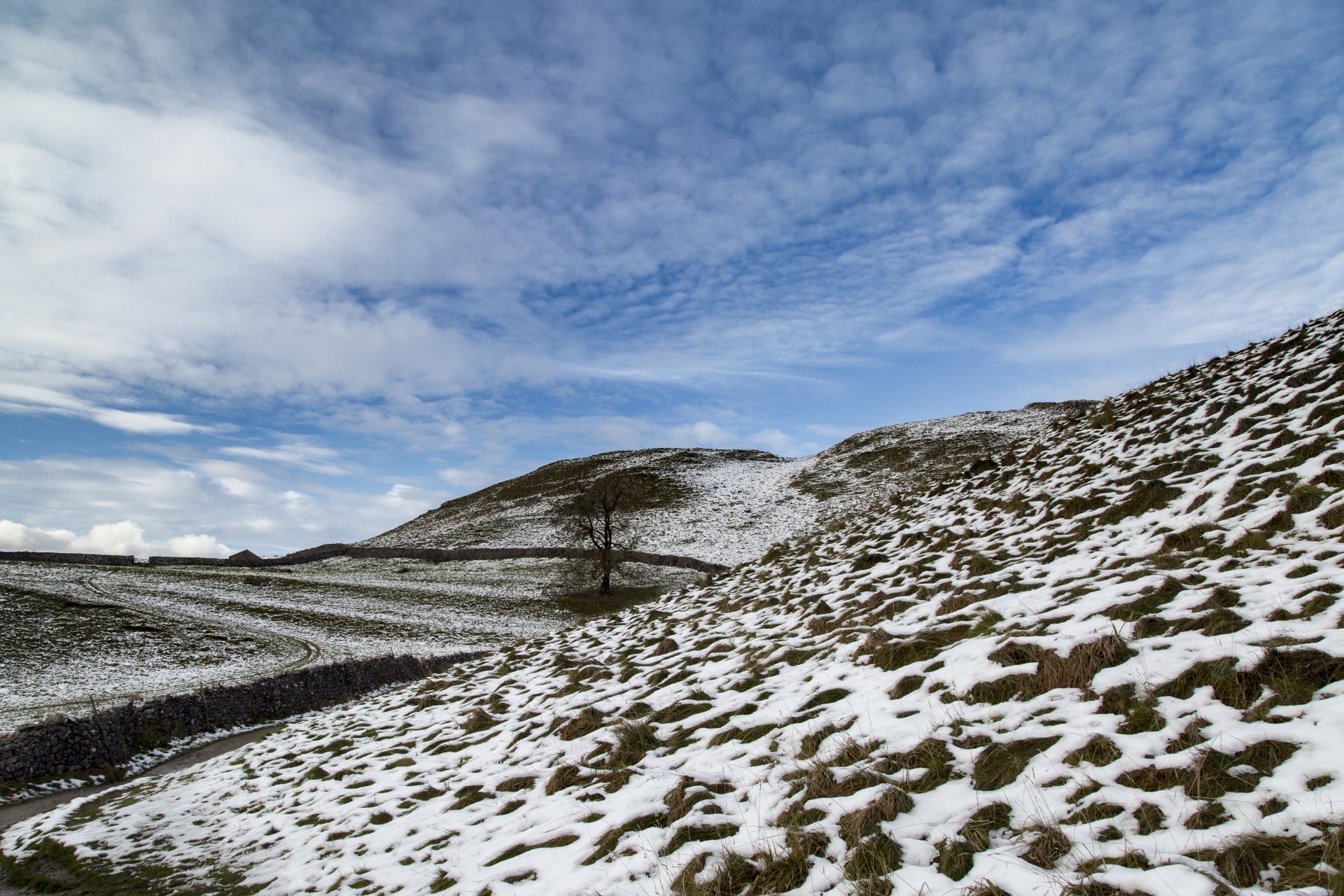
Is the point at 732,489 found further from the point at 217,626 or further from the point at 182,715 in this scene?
the point at 182,715

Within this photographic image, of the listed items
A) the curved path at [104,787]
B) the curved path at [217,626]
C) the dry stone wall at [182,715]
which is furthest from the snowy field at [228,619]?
the curved path at [104,787]

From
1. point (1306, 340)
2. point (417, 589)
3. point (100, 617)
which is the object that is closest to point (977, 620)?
point (1306, 340)

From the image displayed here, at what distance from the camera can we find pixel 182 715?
1727 centimetres

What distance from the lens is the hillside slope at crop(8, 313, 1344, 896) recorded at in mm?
4387

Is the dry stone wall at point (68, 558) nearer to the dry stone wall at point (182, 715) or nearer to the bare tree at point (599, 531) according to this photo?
the bare tree at point (599, 531)

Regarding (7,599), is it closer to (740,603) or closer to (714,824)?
(740,603)

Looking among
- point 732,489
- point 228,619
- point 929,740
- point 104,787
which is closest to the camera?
point 929,740

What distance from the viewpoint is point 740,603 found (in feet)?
53.3

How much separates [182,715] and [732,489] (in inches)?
2572

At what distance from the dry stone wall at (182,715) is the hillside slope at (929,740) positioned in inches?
111

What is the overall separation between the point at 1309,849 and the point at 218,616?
135ft

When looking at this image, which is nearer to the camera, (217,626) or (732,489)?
(217,626)

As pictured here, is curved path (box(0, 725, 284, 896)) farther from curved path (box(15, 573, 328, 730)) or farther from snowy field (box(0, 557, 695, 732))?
snowy field (box(0, 557, 695, 732))

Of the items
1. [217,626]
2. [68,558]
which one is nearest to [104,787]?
[217,626]
